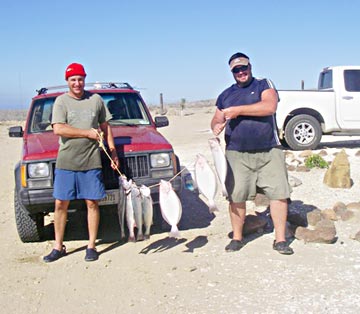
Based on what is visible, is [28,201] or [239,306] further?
[28,201]

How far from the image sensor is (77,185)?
497 cm

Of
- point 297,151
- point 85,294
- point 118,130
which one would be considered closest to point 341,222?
point 118,130

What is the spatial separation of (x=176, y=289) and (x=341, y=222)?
9.17 ft

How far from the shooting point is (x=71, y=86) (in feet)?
15.8

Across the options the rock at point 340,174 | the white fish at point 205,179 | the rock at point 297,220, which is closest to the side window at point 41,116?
the white fish at point 205,179

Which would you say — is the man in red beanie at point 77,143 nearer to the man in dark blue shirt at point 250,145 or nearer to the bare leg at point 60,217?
the bare leg at point 60,217

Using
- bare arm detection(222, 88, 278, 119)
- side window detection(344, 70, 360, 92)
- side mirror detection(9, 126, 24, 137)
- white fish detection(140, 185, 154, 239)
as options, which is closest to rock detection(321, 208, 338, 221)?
bare arm detection(222, 88, 278, 119)

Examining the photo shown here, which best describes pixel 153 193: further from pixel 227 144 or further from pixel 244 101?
pixel 244 101

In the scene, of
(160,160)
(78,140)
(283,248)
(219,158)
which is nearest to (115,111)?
(160,160)

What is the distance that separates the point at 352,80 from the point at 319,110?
3.62 feet

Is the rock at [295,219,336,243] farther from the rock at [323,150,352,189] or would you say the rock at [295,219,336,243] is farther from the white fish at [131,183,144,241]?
the rock at [323,150,352,189]

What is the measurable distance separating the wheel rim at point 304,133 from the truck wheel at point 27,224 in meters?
7.43

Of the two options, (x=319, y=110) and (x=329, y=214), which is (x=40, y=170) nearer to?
(x=329, y=214)

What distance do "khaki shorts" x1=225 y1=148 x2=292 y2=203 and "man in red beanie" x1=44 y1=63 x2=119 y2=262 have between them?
4.10 ft
